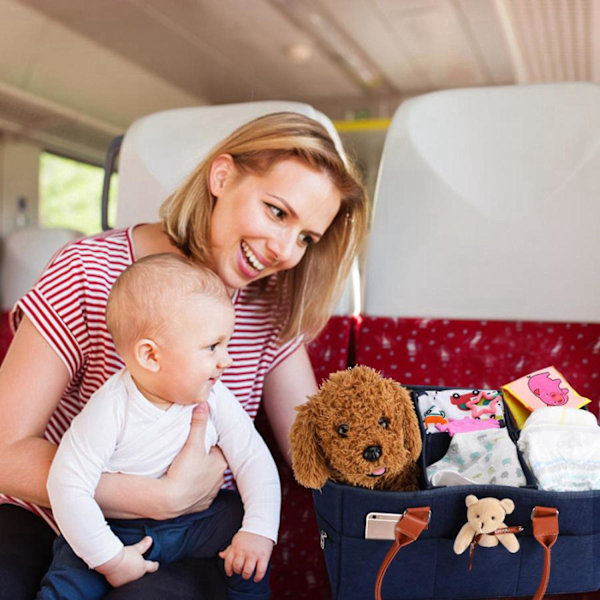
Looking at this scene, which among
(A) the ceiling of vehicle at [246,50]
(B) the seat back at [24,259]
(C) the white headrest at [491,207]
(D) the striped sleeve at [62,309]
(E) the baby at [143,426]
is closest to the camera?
(E) the baby at [143,426]

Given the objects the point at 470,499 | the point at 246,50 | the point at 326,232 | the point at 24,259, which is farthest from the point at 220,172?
the point at 246,50

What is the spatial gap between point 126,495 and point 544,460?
57cm

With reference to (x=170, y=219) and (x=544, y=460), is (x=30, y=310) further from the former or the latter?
(x=544, y=460)

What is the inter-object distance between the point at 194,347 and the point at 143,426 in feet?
0.46

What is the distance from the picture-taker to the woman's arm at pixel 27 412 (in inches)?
39.0

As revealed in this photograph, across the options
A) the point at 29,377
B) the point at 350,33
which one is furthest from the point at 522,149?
the point at 350,33

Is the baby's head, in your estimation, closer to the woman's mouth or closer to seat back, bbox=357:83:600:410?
the woman's mouth

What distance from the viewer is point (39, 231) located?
2.68m

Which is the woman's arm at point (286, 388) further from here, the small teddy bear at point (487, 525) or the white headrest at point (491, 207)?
the small teddy bear at point (487, 525)

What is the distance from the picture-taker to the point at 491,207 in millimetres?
1275

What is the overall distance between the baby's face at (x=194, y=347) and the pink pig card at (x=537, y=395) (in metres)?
0.41

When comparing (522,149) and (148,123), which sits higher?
(148,123)

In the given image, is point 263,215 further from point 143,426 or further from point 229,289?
point 143,426

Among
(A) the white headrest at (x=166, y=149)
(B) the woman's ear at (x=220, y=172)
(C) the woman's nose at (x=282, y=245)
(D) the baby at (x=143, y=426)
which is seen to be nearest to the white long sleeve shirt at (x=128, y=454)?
(D) the baby at (x=143, y=426)
